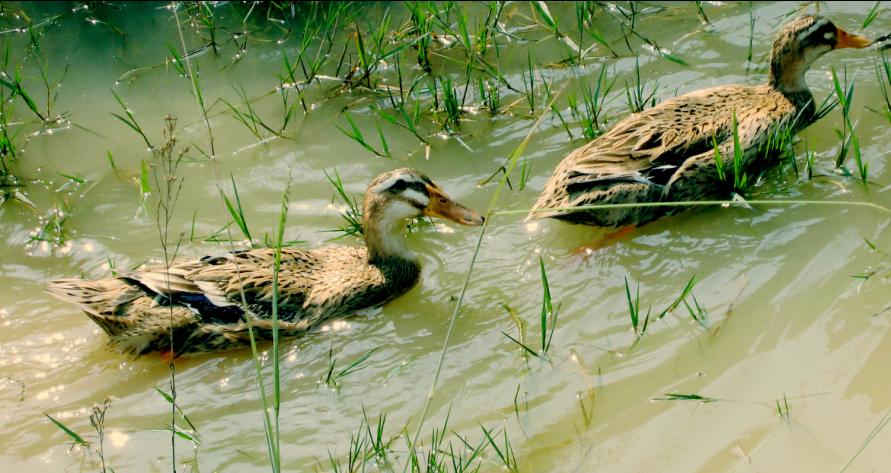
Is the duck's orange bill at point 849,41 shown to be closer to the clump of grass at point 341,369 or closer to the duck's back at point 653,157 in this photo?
the duck's back at point 653,157

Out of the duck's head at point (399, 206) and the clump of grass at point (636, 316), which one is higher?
the duck's head at point (399, 206)

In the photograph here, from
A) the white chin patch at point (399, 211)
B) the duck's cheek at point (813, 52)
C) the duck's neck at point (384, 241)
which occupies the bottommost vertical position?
the duck's neck at point (384, 241)

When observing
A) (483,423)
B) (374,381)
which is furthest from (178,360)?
(483,423)

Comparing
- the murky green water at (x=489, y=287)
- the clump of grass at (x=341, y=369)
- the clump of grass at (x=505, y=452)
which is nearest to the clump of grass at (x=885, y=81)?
the murky green water at (x=489, y=287)

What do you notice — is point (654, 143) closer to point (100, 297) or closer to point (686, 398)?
point (686, 398)

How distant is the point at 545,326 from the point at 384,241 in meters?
1.16

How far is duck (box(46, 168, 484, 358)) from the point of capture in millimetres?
4875

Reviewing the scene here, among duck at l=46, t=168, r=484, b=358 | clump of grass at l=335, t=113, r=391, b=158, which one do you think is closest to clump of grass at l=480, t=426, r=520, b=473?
duck at l=46, t=168, r=484, b=358

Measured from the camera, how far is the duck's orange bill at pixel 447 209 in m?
5.11

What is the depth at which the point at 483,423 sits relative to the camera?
4340 mm

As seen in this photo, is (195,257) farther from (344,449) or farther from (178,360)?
(344,449)

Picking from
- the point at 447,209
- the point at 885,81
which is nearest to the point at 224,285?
the point at 447,209

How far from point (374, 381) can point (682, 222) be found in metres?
1.96

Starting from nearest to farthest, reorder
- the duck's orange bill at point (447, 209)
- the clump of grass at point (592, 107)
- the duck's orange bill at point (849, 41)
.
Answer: the duck's orange bill at point (447, 209), the clump of grass at point (592, 107), the duck's orange bill at point (849, 41)
